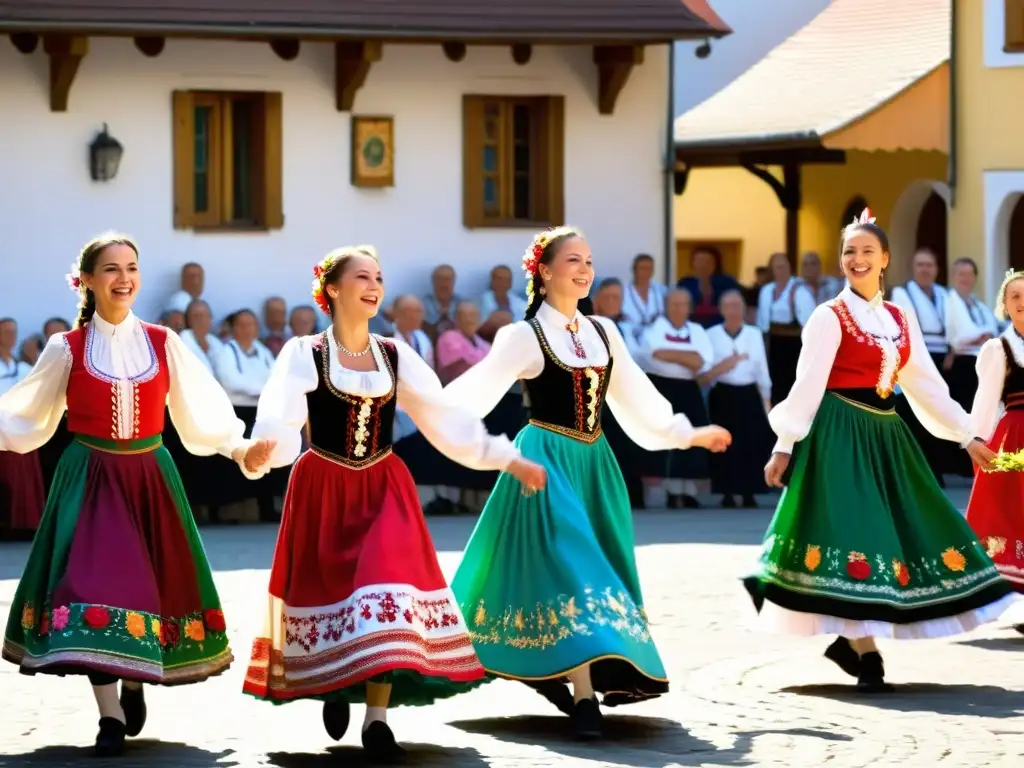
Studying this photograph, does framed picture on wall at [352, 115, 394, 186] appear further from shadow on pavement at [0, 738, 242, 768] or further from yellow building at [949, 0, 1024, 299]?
shadow on pavement at [0, 738, 242, 768]

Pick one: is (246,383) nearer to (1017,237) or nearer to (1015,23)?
(1015,23)

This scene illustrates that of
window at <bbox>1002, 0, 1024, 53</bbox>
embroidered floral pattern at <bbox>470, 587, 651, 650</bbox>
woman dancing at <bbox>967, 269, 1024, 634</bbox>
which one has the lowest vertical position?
embroidered floral pattern at <bbox>470, 587, 651, 650</bbox>

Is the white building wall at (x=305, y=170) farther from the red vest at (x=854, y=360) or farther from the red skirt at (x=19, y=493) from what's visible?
the red vest at (x=854, y=360)

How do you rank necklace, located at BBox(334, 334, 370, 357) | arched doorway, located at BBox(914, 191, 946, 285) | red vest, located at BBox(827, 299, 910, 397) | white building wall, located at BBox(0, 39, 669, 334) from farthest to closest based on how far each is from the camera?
arched doorway, located at BBox(914, 191, 946, 285) < white building wall, located at BBox(0, 39, 669, 334) < red vest, located at BBox(827, 299, 910, 397) < necklace, located at BBox(334, 334, 370, 357)

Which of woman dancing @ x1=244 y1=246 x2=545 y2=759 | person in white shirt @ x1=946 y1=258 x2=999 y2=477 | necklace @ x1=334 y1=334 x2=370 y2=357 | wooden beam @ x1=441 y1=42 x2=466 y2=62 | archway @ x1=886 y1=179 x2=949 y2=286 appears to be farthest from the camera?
archway @ x1=886 y1=179 x2=949 y2=286

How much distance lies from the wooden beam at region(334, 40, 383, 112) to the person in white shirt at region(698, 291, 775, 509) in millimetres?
3438

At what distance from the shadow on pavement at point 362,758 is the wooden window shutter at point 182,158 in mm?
11771

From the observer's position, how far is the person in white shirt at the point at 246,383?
1803cm

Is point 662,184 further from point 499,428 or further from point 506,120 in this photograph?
point 499,428

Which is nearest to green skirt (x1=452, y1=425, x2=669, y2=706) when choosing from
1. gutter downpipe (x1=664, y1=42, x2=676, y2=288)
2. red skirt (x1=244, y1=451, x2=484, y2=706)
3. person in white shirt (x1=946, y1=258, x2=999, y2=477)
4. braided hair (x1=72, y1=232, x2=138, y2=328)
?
red skirt (x1=244, y1=451, x2=484, y2=706)

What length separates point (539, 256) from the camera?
9.84m

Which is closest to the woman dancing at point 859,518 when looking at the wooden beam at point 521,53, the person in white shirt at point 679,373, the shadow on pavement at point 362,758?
the shadow on pavement at point 362,758

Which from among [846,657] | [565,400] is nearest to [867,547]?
[846,657]

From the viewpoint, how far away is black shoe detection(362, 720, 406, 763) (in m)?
8.58
